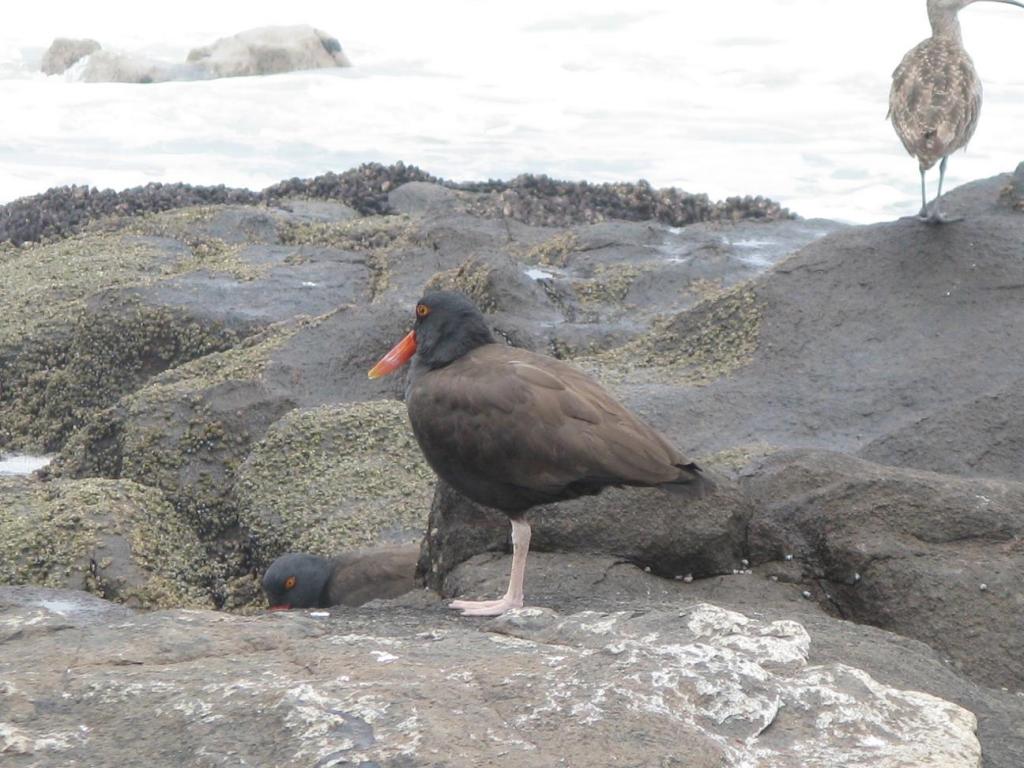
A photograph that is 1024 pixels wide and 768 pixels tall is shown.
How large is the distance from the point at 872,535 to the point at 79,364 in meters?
5.51

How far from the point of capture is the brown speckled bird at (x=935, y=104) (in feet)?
24.8

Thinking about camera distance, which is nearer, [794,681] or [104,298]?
[794,681]

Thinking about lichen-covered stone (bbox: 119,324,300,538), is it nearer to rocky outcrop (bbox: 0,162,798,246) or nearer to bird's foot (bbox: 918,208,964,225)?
bird's foot (bbox: 918,208,964,225)

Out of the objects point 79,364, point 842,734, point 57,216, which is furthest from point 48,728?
point 57,216

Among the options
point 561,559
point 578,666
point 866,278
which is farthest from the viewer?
point 866,278

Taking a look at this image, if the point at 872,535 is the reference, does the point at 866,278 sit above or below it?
above

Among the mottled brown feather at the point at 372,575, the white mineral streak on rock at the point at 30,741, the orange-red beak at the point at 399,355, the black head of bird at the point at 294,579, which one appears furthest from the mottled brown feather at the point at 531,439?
the white mineral streak on rock at the point at 30,741

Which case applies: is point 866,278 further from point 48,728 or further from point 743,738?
point 48,728

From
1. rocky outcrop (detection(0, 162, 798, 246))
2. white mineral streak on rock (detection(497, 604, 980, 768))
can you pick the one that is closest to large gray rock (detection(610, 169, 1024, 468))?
white mineral streak on rock (detection(497, 604, 980, 768))

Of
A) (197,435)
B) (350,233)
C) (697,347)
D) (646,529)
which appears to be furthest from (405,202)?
(646,529)

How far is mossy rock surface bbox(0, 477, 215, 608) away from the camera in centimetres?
591

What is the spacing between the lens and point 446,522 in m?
5.23

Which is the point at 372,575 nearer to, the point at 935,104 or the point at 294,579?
the point at 294,579

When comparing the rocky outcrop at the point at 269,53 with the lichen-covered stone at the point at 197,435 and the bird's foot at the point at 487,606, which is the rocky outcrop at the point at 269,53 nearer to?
the lichen-covered stone at the point at 197,435
